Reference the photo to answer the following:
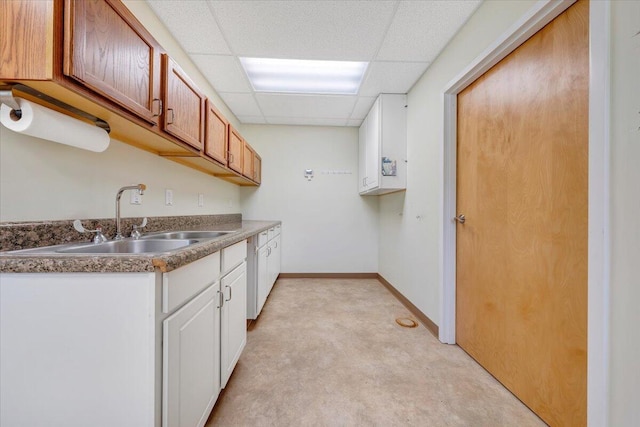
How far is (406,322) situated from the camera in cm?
217

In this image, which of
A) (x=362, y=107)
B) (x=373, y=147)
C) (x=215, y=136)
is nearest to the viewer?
(x=215, y=136)

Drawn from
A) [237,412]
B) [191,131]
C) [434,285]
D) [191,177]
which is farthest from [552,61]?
[191,177]

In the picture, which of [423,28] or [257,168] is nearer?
[423,28]

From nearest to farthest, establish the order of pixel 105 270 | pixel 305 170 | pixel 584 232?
pixel 105 270, pixel 584 232, pixel 305 170

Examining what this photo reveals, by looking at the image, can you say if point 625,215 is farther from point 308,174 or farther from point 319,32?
point 308,174

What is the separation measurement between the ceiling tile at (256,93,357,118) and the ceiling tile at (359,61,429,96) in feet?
0.92

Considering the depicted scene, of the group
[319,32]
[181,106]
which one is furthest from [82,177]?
[319,32]

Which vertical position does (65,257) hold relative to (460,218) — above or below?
below

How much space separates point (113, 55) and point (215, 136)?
3.22 feet

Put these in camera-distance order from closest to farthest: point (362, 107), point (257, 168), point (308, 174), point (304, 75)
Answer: point (304, 75) → point (362, 107) → point (257, 168) → point (308, 174)

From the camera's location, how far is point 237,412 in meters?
1.19

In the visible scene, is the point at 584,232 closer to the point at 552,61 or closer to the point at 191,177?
the point at 552,61

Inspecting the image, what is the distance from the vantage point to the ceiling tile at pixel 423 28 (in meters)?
1.48

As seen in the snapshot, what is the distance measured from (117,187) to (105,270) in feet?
2.87
